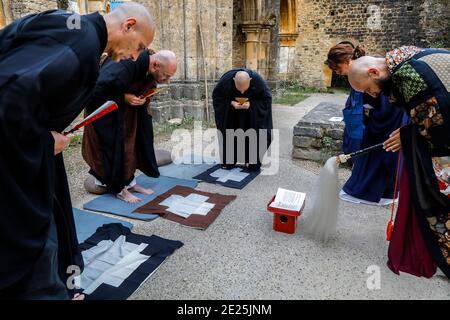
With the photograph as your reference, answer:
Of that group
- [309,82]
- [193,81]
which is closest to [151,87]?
[193,81]

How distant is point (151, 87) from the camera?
3.69 metres

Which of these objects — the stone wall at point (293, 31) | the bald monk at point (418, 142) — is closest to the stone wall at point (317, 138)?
the bald monk at point (418, 142)

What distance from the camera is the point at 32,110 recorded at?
1.34m

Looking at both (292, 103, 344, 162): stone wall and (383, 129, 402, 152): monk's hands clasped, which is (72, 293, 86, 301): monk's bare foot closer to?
(383, 129, 402, 152): monk's hands clasped

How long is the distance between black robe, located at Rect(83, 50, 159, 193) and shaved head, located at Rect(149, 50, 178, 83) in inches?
3.3

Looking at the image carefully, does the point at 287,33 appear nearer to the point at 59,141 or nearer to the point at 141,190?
the point at 141,190

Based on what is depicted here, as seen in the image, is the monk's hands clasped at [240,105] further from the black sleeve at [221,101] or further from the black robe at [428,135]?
the black robe at [428,135]

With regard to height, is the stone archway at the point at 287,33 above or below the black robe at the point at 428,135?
above

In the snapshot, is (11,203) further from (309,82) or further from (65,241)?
(309,82)

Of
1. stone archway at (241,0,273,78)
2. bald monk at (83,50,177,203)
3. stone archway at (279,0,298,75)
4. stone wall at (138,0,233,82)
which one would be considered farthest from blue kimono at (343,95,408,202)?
stone archway at (279,0,298,75)

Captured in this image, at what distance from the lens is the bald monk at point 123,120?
3.38 metres

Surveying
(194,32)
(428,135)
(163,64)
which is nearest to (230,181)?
(163,64)

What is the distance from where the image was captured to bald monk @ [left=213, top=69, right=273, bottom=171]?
15.6ft

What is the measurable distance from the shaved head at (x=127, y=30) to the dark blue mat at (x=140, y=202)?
6.52 feet
